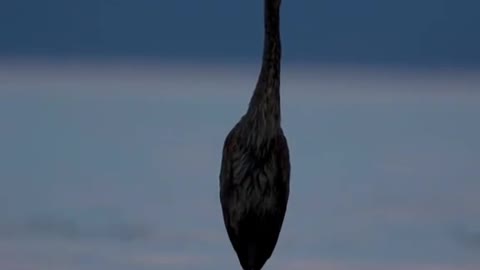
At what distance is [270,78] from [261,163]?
0.33m

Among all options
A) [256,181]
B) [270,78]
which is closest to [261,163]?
[256,181]

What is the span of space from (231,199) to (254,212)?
109mm

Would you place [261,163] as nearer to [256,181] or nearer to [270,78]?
[256,181]

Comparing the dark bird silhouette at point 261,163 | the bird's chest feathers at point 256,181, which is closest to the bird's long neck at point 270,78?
the dark bird silhouette at point 261,163

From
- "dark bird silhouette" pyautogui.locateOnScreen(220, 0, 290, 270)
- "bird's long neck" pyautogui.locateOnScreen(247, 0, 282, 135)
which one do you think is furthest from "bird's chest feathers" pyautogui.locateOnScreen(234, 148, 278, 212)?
"bird's long neck" pyautogui.locateOnScreen(247, 0, 282, 135)

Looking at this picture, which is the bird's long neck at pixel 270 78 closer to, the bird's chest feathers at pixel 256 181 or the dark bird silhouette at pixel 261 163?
the dark bird silhouette at pixel 261 163

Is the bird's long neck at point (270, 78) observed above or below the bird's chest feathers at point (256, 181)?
above

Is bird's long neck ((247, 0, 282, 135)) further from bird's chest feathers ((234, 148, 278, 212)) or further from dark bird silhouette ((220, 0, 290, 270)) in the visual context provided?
bird's chest feathers ((234, 148, 278, 212))

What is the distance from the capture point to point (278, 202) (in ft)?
15.3

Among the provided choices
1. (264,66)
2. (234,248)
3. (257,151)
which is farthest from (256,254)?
(264,66)

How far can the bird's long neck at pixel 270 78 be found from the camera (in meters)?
4.57

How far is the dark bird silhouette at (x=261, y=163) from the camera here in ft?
15.0

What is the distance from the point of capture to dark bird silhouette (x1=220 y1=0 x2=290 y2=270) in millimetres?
4582

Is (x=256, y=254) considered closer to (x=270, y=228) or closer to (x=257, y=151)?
(x=270, y=228)
